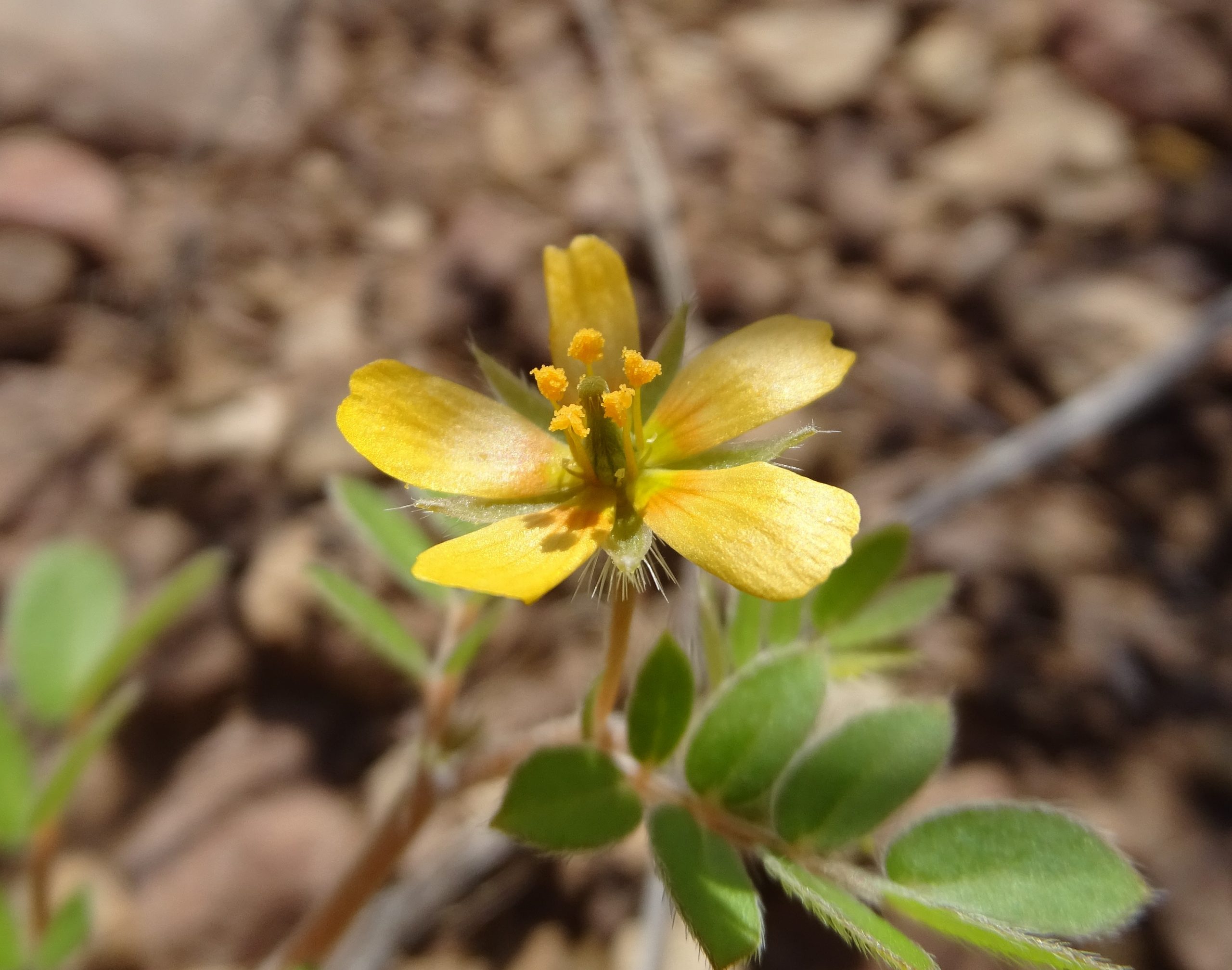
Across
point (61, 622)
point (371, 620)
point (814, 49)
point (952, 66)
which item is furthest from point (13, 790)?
point (952, 66)

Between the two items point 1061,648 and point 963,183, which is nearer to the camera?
point 1061,648

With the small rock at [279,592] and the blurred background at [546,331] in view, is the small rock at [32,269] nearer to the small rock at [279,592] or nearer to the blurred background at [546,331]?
the blurred background at [546,331]

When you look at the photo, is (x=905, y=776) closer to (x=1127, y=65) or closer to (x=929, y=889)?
(x=929, y=889)

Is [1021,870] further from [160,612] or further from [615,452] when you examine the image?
[160,612]

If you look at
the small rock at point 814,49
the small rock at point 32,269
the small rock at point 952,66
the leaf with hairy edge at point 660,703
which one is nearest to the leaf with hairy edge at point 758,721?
the leaf with hairy edge at point 660,703

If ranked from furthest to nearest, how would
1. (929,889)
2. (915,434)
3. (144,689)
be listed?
(915,434) < (144,689) < (929,889)

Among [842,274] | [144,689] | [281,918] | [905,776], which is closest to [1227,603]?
[842,274]

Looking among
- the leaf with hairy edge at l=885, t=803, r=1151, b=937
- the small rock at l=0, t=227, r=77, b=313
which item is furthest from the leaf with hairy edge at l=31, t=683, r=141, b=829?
the small rock at l=0, t=227, r=77, b=313
